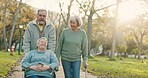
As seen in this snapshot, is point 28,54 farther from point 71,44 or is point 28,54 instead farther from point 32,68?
point 71,44

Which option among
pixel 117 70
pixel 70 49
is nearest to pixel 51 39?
pixel 70 49

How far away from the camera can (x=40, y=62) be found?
6.14 metres

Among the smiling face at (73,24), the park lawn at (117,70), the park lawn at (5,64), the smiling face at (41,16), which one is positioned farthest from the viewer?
the park lawn at (117,70)

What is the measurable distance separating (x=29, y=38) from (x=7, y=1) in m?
37.0

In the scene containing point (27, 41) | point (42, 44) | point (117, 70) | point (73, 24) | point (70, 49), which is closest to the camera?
point (42, 44)

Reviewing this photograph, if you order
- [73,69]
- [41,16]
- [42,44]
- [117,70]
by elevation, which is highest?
[41,16]

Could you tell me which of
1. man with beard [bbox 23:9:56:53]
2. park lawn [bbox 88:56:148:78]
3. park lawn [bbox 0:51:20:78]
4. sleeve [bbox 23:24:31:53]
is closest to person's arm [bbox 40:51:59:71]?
man with beard [bbox 23:9:56:53]

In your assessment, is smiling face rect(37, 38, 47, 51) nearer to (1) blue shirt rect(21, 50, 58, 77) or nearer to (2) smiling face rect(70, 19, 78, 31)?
(1) blue shirt rect(21, 50, 58, 77)

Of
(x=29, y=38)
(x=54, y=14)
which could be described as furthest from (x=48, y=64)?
(x=54, y=14)

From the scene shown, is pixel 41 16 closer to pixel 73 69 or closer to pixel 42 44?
pixel 42 44

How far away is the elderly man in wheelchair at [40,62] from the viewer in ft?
19.9

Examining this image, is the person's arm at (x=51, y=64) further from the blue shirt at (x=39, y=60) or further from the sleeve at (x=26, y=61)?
the sleeve at (x=26, y=61)

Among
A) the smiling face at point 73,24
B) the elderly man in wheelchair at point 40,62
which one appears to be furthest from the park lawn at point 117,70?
the elderly man in wheelchair at point 40,62

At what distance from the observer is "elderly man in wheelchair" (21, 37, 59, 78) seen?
6062mm
